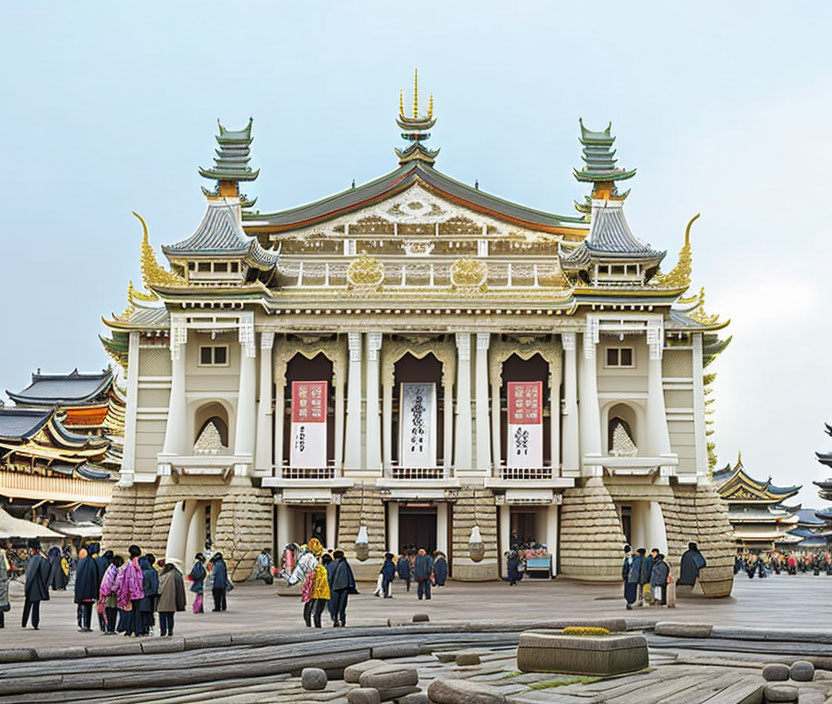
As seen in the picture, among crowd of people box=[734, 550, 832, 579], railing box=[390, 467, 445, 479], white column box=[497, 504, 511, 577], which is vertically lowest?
crowd of people box=[734, 550, 832, 579]

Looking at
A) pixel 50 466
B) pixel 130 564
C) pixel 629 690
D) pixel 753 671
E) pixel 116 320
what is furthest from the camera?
pixel 50 466

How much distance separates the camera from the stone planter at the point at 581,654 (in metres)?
17.9

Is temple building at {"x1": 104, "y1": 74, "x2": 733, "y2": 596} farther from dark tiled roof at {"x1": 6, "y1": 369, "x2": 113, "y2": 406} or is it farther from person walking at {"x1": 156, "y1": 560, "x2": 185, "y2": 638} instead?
dark tiled roof at {"x1": 6, "y1": 369, "x2": 113, "y2": 406}

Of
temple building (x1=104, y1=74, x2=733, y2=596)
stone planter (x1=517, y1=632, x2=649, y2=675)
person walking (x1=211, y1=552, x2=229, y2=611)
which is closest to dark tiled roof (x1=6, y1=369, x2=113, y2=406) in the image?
temple building (x1=104, y1=74, x2=733, y2=596)

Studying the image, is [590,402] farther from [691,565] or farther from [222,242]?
[222,242]

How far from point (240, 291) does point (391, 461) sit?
9.94 meters

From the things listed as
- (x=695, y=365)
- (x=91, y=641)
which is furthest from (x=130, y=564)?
(x=695, y=365)

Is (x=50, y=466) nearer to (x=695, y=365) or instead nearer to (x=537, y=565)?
(x=537, y=565)

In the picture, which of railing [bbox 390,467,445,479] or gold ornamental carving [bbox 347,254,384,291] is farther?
gold ornamental carving [bbox 347,254,384,291]

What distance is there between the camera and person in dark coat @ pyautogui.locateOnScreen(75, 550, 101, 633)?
83.7 ft

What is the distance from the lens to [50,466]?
68688mm

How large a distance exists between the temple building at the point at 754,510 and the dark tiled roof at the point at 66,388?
46.6 metres

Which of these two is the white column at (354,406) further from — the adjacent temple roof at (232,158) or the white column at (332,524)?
the adjacent temple roof at (232,158)

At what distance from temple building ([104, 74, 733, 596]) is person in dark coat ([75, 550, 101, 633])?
21629 millimetres
